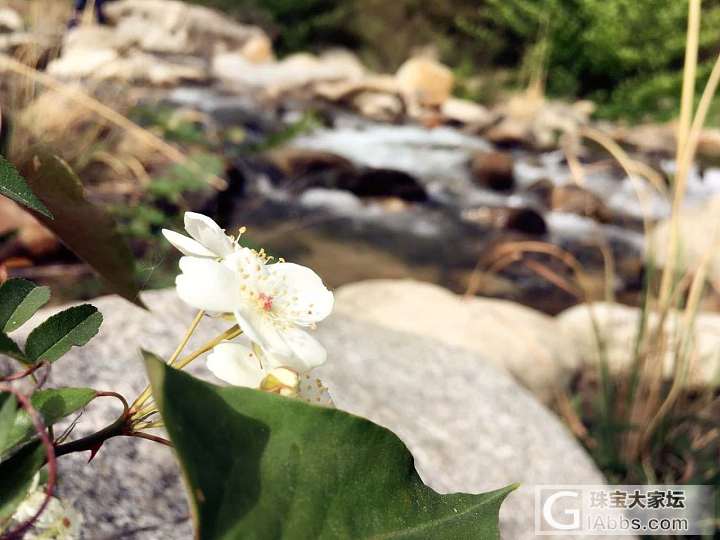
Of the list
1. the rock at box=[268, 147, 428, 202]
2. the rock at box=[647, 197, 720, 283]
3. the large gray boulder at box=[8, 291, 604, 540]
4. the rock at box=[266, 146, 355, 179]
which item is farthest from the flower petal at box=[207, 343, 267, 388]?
the rock at box=[266, 146, 355, 179]

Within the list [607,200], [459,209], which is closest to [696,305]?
[459,209]

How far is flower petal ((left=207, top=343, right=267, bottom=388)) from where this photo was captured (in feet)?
1.05

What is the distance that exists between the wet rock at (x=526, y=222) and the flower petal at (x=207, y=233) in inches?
192

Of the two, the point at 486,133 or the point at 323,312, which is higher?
the point at 323,312

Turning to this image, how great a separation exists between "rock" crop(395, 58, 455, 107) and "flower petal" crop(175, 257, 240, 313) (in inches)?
321

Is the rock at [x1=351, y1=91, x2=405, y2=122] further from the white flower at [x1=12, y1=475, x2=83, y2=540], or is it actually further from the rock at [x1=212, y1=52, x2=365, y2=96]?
the white flower at [x1=12, y1=475, x2=83, y2=540]

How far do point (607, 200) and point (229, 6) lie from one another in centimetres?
716

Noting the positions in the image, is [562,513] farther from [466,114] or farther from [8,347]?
[466,114]

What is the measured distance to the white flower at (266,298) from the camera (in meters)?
0.33

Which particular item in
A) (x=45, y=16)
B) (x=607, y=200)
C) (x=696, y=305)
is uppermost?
(x=45, y=16)

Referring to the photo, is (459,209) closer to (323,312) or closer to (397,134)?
(397,134)

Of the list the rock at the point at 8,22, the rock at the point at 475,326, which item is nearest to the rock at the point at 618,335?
the rock at the point at 475,326

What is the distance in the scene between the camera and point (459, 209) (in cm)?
543

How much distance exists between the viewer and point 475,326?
2.43m
